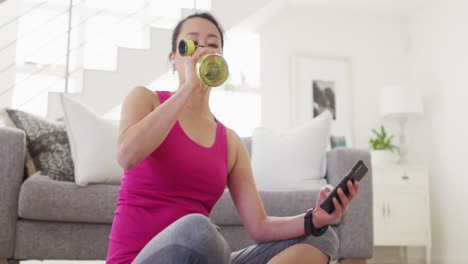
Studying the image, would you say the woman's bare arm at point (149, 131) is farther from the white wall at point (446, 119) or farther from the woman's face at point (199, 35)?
the white wall at point (446, 119)

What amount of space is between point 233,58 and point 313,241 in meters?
3.61

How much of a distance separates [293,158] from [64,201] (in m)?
1.13

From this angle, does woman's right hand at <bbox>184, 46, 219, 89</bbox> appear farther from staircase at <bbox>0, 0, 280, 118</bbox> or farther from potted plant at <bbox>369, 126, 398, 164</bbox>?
potted plant at <bbox>369, 126, 398, 164</bbox>

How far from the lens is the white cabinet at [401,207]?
3428 millimetres

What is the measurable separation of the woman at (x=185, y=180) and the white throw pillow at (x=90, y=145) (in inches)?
37.9

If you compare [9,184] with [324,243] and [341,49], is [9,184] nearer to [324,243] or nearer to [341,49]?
[324,243]

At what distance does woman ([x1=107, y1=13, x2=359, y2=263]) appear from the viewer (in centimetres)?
83

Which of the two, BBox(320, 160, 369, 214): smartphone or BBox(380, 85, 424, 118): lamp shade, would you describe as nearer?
BBox(320, 160, 369, 214): smartphone

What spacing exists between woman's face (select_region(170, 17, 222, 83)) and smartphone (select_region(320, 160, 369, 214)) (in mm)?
406

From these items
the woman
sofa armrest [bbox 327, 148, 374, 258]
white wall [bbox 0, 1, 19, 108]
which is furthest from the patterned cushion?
white wall [bbox 0, 1, 19, 108]

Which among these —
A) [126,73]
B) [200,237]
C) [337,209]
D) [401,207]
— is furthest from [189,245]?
[401,207]

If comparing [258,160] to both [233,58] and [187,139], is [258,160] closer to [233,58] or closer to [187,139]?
[187,139]

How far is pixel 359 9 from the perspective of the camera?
14.8 feet

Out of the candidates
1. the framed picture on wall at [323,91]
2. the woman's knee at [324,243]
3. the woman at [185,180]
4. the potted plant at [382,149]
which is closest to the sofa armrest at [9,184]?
the woman at [185,180]
